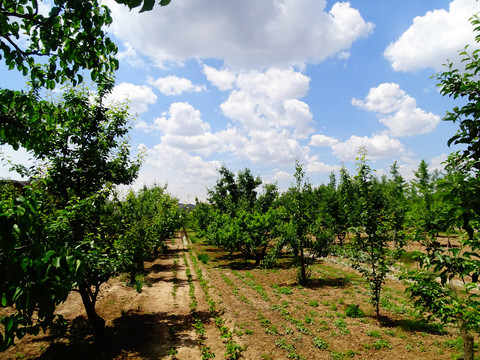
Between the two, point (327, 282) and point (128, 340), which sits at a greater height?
point (128, 340)

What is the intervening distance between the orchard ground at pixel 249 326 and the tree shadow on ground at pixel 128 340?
0.03m

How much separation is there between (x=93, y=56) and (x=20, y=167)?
7.49 meters

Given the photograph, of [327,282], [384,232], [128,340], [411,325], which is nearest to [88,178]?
[128,340]

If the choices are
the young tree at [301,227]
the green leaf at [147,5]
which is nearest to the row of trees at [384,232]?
the young tree at [301,227]

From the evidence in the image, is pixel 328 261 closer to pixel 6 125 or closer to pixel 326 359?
pixel 326 359

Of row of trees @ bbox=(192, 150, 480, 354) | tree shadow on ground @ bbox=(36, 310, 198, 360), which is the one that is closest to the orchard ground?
tree shadow on ground @ bbox=(36, 310, 198, 360)

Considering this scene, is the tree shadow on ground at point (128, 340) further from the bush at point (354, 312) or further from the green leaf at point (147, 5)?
the green leaf at point (147, 5)

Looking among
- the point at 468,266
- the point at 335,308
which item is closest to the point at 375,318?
the point at 335,308

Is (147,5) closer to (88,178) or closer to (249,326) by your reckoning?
(88,178)

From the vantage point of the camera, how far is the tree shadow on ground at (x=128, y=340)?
7.86 m

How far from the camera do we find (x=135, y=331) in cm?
952

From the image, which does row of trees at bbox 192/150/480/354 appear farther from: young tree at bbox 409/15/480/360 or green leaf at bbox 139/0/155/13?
green leaf at bbox 139/0/155/13

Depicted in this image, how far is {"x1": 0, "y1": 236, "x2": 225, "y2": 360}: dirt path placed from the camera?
7883 millimetres

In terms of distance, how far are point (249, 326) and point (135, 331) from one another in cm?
433
